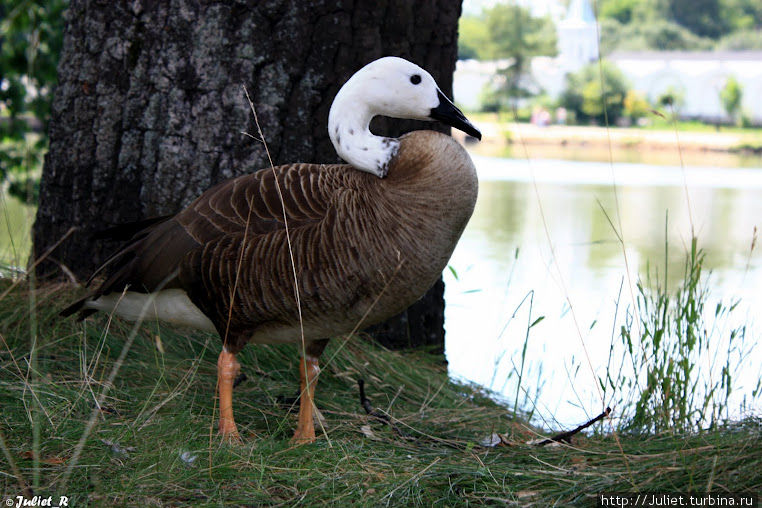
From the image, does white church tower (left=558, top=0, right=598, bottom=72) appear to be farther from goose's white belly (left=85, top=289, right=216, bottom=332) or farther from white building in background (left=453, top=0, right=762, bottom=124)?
goose's white belly (left=85, top=289, right=216, bottom=332)

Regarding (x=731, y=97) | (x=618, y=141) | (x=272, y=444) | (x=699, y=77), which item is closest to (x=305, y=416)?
(x=272, y=444)

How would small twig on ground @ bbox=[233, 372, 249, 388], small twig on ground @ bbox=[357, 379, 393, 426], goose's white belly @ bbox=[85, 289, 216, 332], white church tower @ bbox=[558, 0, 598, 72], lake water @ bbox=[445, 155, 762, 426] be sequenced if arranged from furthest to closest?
white church tower @ bbox=[558, 0, 598, 72], lake water @ bbox=[445, 155, 762, 426], small twig on ground @ bbox=[233, 372, 249, 388], small twig on ground @ bbox=[357, 379, 393, 426], goose's white belly @ bbox=[85, 289, 216, 332]

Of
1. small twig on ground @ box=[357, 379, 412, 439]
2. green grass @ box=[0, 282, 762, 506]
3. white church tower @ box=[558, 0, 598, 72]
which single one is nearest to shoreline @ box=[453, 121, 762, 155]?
green grass @ box=[0, 282, 762, 506]

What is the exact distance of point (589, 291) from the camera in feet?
22.2

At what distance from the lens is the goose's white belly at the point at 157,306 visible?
10.6 ft

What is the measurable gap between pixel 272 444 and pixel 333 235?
2.41ft

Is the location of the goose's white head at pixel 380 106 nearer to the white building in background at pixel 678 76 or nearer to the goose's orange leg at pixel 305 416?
the goose's orange leg at pixel 305 416

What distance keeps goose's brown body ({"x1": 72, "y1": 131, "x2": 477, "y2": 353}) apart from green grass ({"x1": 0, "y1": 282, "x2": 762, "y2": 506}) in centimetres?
38

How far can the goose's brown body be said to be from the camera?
9.57 ft

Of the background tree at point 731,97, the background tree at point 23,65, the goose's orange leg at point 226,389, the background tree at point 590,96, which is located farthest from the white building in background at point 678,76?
the goose's orange leg at point 226,389

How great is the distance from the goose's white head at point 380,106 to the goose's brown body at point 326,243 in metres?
0.06

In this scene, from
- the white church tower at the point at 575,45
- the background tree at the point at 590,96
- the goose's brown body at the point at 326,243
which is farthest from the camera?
the white church tower at the point at 575,45

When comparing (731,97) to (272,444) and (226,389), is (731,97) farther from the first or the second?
(272,444)

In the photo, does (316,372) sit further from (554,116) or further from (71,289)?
(554,116)
